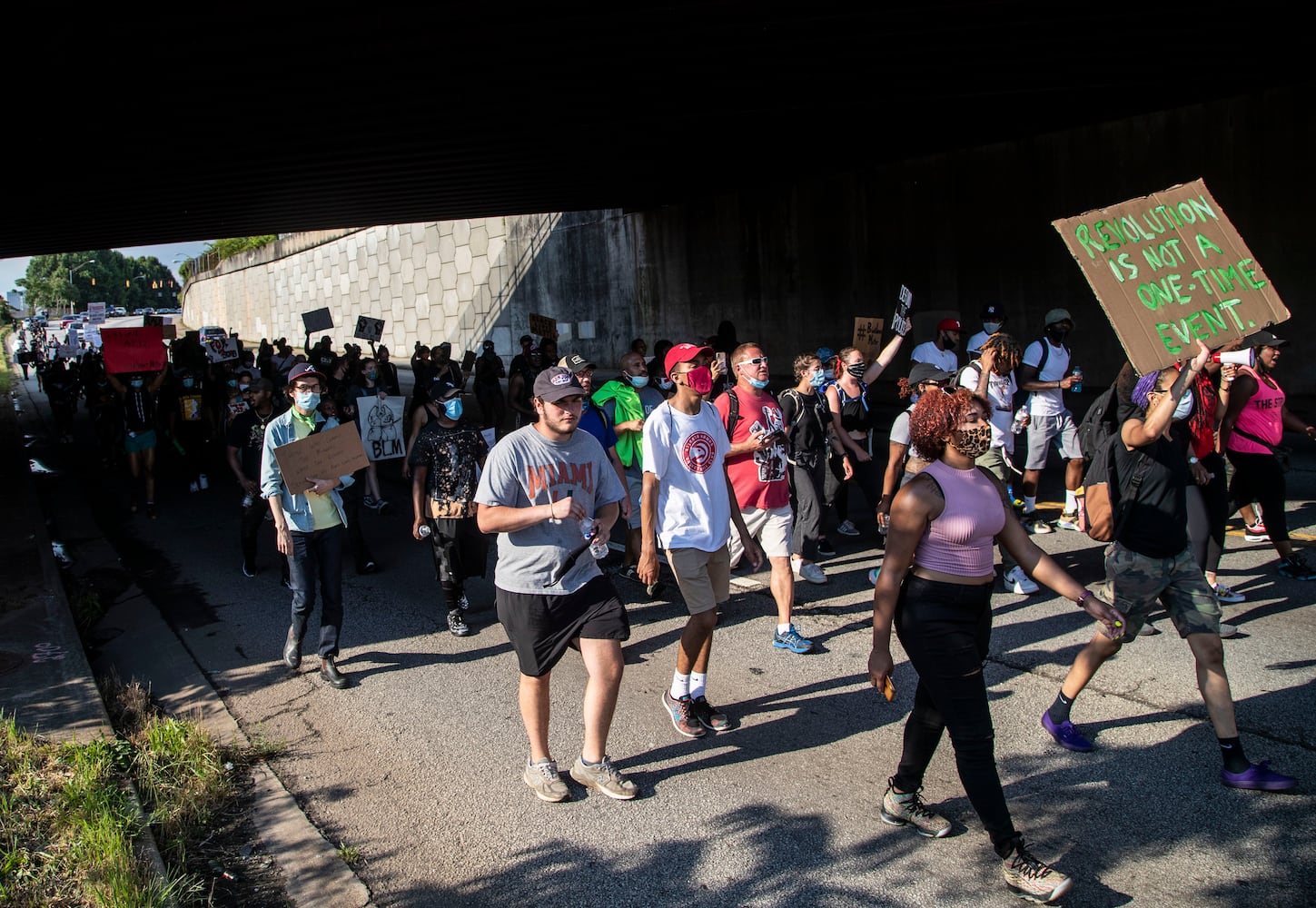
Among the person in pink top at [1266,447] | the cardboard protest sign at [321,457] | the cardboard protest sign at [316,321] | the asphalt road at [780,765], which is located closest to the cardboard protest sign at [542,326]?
the cardboard protest sign at [316,321]

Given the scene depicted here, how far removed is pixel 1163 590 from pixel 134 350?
40.7 ft

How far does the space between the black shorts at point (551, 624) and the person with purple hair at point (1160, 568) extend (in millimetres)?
2153

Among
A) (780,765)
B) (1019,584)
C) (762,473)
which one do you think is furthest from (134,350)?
(780,765)

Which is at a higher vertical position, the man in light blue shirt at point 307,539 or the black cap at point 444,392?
the black cap at point 444,392

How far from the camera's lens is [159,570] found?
927 centimetres

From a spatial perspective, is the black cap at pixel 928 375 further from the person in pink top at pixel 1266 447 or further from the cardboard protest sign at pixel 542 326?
the cardboard protest sign at pixel 542 326

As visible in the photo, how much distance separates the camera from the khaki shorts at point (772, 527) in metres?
6.03

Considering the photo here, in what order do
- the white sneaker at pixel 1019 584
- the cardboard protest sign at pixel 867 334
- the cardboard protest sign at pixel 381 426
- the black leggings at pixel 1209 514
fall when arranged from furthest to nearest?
1. the cardboard protest sign at pixel 381 426
2. the cardboard protest sign at pixel 867 334
3. the white sneaker at pixel 1019 584
4. the black leggings at pixel 1209 514

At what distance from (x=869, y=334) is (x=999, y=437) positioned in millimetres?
2366

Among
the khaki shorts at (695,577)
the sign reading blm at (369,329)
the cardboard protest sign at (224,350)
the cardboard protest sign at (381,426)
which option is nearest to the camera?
the khaki shorts at (695,577)

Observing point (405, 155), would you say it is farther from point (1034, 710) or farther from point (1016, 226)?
point (1034, 710)

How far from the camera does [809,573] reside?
7535 millimetres

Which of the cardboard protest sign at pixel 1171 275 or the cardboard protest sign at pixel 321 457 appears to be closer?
the cardboard protest sign at pixel 1171 275

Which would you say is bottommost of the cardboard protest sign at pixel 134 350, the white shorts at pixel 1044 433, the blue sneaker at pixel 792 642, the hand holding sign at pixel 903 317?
the blue sneaker at pixel 792 642
